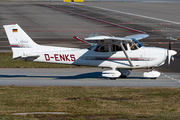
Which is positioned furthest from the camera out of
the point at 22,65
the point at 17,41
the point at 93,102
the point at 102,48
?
the point at 22,65

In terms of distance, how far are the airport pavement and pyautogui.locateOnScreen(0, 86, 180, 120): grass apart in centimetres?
194

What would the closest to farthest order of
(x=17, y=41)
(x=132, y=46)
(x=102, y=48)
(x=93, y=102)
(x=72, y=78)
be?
1. (x=93, y=102)
2. (x=132, y=46)
3. (x=102, y=48)
4. (x=17, y=41)
5. (x=72, y=78)

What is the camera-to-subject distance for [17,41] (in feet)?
58.7

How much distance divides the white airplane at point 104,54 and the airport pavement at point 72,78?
0.63 metres

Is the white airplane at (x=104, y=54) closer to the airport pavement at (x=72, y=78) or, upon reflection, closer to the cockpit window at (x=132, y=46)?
the cockpit window at (x=132, y=46)

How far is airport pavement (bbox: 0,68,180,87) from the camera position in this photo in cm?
1731

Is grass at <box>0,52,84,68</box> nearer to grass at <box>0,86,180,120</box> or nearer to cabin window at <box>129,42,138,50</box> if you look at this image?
cabin window at <box>129,42,138,50</box>

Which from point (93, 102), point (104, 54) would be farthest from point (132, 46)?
point (93, 102)

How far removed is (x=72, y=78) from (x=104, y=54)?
2.64m

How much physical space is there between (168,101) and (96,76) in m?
7.59

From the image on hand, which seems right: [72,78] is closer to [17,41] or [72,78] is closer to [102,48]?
[102,48]

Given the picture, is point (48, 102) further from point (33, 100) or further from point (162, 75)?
point (162, 75)

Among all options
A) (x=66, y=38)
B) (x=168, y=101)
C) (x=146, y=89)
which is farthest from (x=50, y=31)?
(x=168, y=101)

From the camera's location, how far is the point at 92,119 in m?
9.70
